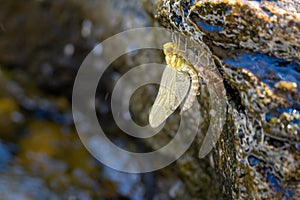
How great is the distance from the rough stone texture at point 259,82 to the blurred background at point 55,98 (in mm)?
1435

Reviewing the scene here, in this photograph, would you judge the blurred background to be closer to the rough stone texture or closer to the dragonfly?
the dragonfly

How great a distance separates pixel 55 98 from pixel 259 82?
2.92 m

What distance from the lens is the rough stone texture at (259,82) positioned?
150cm

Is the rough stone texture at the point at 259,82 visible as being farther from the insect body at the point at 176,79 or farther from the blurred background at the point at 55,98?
the blurred background at the point at 55,98

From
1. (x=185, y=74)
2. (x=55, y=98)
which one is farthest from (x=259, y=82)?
(x=55, y=98)

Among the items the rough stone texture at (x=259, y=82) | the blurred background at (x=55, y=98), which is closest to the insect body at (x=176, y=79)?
the rough stone texture at (x=259, y=82)

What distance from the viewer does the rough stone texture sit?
150 cm

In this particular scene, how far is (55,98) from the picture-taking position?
4160mm

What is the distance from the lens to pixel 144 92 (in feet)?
11.4

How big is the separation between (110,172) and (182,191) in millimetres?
649

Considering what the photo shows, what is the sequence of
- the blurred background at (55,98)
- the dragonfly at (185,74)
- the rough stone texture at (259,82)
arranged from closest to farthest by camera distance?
the rough stone texture at (259,82) < the dragonfly at (185,74) < the blurred background at (55,98)

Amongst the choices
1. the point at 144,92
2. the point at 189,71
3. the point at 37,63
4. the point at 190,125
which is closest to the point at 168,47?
the point at 189,71

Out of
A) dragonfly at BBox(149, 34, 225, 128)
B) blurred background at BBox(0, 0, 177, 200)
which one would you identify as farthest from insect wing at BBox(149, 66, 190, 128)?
blurred background at BBox(0, 0, 177, 200)

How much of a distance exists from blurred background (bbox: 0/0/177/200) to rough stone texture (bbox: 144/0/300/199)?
144cm
